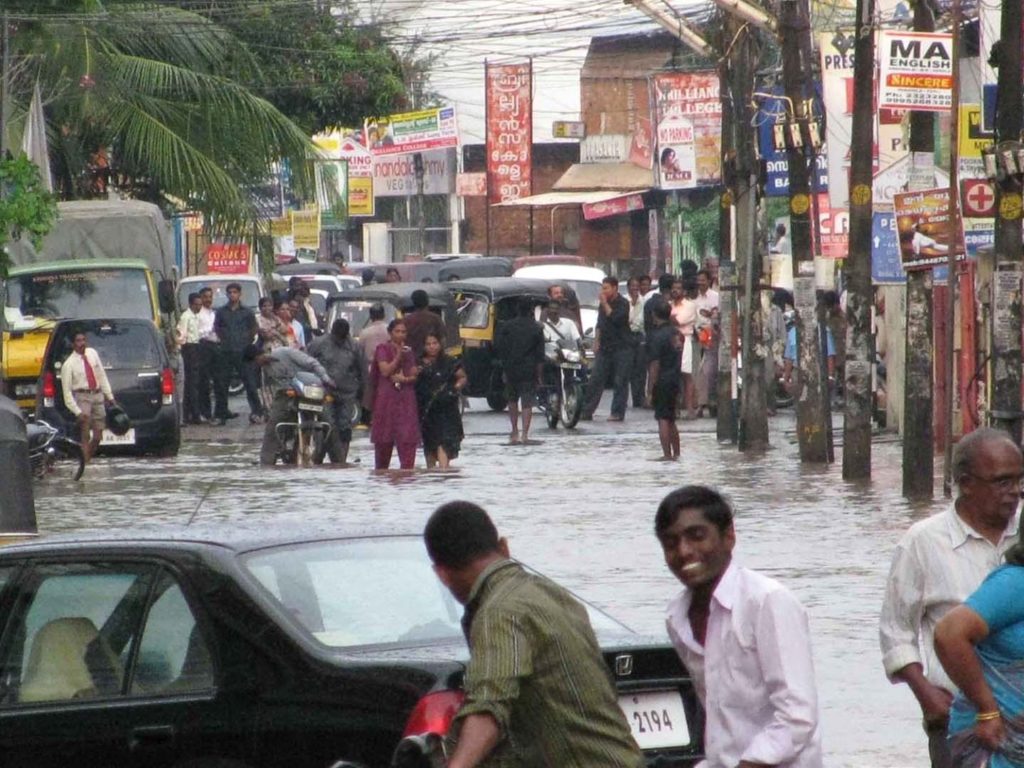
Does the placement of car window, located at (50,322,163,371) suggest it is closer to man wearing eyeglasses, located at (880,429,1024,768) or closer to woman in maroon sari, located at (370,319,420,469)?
woman in maroon sari, located at (370,319,420,469)

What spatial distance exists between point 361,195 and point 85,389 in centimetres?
5470

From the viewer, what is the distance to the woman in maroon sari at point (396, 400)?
2267cm

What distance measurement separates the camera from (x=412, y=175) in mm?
80312

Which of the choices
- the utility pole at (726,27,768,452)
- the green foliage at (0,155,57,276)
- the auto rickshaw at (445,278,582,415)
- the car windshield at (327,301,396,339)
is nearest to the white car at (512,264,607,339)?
the auto rickshaw at (445,278,582,415)

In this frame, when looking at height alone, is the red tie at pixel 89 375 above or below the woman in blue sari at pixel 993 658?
below

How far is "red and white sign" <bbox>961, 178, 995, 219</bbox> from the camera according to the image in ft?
59.4

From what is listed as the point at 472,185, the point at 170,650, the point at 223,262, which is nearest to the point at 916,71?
the point at 170,650

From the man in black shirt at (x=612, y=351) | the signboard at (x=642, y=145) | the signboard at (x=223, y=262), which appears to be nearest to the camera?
the man in black shirt at (x=612, y=351)

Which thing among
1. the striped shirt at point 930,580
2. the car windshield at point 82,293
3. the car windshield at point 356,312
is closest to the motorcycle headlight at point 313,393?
the car windshield at point 82,293

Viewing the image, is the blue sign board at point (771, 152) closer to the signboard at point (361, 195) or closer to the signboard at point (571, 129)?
the signboard at point (571, 129)

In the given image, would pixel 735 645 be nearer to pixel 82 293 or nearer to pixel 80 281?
pixel 82 293

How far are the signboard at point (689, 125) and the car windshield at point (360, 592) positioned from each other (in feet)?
136

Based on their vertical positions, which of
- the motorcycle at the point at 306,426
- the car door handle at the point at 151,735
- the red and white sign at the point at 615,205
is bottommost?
the motorcycle at the point at 306,426

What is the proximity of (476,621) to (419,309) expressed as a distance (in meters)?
20.5
